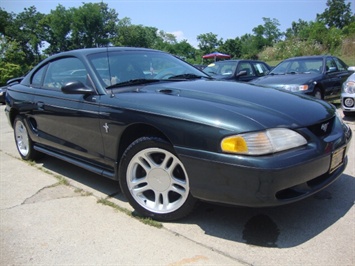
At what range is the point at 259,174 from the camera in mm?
2121

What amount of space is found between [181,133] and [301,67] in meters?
6.98

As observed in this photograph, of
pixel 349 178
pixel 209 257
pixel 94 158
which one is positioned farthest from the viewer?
pixel 349 178

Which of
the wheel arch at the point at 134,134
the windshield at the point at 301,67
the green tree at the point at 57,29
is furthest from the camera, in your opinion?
the green tree at the point at 57,29

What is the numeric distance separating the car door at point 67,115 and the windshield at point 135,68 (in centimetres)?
18

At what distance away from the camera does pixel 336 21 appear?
2766 inches

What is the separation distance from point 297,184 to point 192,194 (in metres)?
0.73

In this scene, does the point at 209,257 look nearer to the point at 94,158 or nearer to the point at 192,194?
the point at 192,194

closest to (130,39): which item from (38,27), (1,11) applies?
(38,27)

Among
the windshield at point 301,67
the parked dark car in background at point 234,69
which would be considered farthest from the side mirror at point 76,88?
the windshield at point 301,67

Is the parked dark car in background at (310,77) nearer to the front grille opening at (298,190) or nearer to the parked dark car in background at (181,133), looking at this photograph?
the parked dark car in background at (181,133)

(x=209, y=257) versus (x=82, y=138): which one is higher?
(x=82, y=138)

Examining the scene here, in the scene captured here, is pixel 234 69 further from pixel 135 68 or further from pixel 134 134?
pixel 134 134

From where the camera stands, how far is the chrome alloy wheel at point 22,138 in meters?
4.43

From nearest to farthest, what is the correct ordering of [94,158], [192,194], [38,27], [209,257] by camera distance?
1. [209,257]
2. [192,194]
3. [94,158]
4. [38,27]
